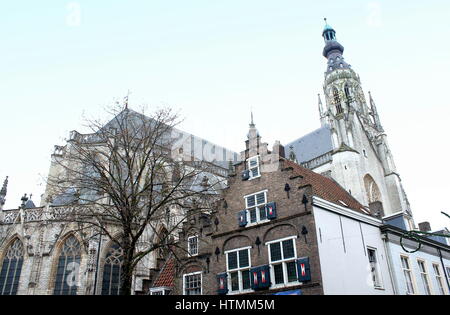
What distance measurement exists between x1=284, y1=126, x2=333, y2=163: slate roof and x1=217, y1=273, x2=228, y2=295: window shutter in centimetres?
2522

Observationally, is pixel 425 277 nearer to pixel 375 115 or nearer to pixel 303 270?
pixel 303 270

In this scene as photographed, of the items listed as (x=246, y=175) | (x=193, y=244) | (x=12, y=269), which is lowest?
(x=193, y=244)

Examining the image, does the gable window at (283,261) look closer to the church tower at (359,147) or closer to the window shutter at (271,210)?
the window shutter at (271,210)

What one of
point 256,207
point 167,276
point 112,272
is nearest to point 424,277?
point 256,207

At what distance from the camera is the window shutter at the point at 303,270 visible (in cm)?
1207

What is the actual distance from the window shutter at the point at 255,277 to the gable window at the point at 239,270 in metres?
0.27

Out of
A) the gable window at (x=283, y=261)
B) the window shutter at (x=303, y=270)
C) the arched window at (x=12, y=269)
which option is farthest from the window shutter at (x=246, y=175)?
the arched window at (x=12, y=269)

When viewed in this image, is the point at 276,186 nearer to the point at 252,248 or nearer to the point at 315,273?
the point at 252,248

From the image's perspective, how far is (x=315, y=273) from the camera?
12.0 m

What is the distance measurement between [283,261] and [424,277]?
696 cm

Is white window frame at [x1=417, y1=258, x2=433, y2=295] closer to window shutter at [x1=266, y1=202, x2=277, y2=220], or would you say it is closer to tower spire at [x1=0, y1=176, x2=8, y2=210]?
window shutter at [x1=266, y1=202, x2=277, y2=220]

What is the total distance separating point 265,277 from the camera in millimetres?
13016

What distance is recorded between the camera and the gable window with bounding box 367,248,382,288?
13.9 m

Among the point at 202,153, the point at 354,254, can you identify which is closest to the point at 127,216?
the point at 354,254
